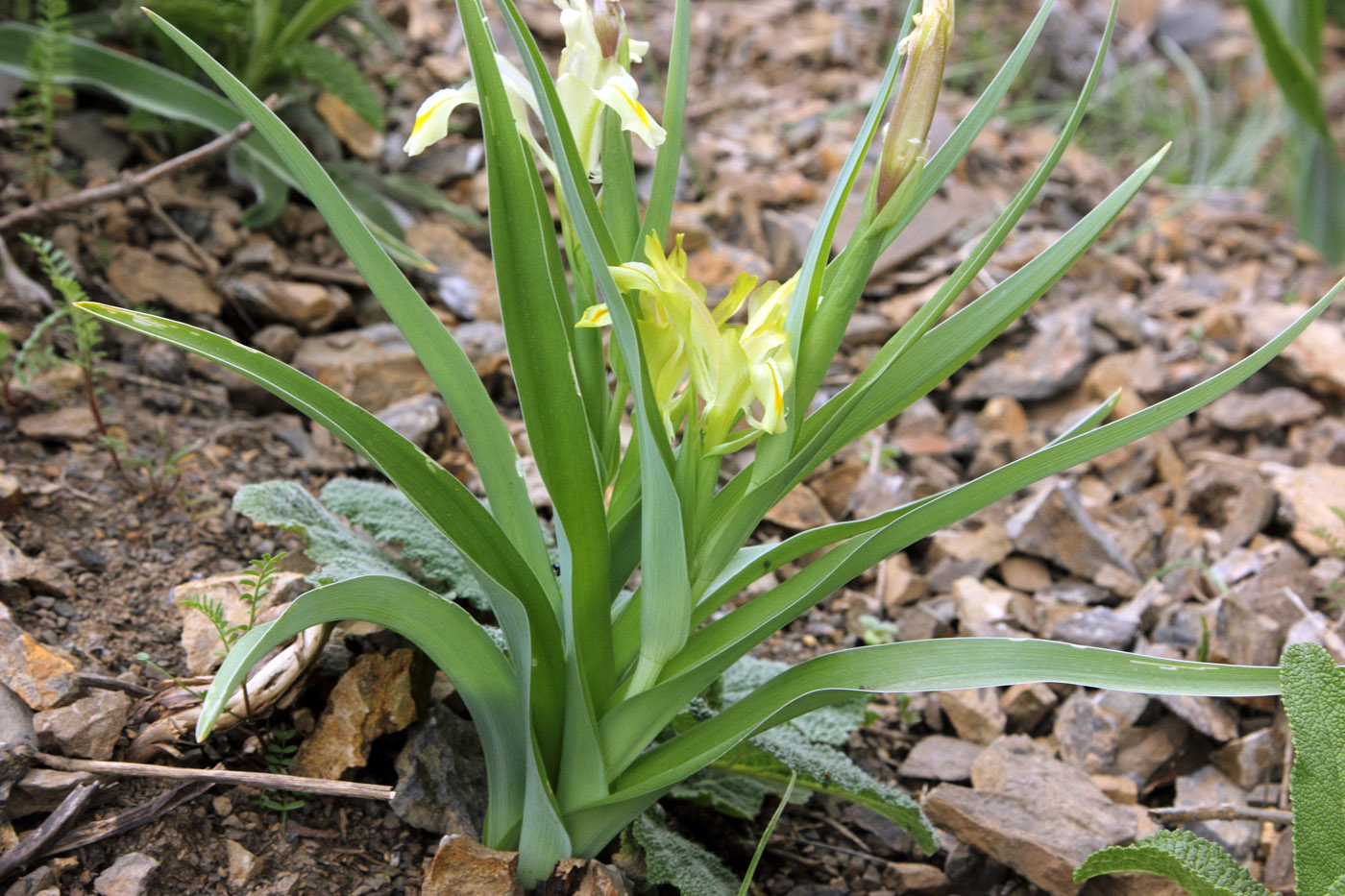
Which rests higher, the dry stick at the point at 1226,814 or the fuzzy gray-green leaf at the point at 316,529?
the fuzzy gray-green leaf at the point at 316,529

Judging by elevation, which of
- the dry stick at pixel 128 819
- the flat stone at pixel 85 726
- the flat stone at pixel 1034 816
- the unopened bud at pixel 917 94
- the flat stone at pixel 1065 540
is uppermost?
the unopened bud at pixel 917 94

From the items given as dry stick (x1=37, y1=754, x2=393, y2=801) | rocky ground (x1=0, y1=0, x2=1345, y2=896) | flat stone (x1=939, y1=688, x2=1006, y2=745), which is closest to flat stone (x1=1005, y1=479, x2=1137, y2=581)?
rocky ground (x1=0, y1=0, x2=1345, y2=896)

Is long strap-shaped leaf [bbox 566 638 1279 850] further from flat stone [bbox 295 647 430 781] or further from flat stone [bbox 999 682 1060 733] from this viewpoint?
flat stone [bbox 999 682 1060 733]

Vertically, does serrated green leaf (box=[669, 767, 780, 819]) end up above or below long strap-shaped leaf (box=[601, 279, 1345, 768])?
below

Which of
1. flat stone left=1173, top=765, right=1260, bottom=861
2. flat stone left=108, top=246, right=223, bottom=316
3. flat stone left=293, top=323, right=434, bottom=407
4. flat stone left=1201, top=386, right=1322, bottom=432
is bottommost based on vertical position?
flat stone left=1173, top=765, right=1260, bottom=861

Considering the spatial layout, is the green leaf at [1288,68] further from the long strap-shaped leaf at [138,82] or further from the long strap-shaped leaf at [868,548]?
the long strap-shaped leaf at [138,82]

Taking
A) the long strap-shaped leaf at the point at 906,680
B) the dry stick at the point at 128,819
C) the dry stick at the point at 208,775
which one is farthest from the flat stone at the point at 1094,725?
the dry stick at the point at 128,819
